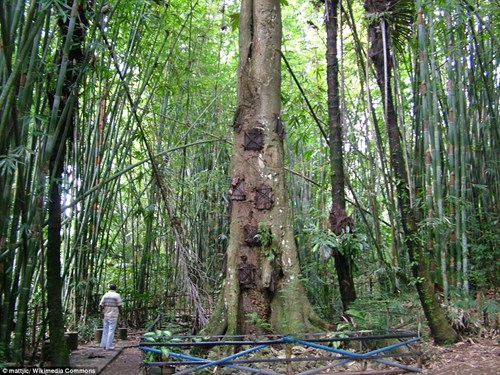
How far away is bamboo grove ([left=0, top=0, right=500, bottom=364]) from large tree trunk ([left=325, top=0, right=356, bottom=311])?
0.42 ft

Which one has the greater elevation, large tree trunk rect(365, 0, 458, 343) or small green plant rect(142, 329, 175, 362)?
large tree trunk rect(365, 0, 458, 343)

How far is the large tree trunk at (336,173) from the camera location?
3275 mm

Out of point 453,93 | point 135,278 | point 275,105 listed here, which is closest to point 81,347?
point 135,278

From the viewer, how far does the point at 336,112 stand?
11.3ft

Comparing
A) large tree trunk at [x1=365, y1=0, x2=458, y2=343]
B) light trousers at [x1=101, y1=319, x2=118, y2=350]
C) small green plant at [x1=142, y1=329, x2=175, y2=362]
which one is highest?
large tree trunk at [x1=365, y1=0, x2=458, y2=343]

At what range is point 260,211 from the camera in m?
3.61

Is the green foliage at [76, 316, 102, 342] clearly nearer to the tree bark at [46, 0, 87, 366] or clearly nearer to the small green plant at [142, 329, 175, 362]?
the tree bark at [46, 0, 87, 366]

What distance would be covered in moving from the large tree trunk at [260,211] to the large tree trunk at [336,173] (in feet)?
1.10

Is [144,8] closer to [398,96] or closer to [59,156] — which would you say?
[59,156]

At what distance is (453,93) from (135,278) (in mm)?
4302

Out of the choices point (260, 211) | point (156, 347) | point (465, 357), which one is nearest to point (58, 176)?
point (156, 347)

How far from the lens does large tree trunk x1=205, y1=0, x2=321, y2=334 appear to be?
3.38 metres

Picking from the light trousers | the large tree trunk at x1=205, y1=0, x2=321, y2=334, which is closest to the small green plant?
the large tree trunk at x1=205, y1=0, x2=321, y2=334

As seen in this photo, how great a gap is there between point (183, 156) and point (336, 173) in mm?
2865
